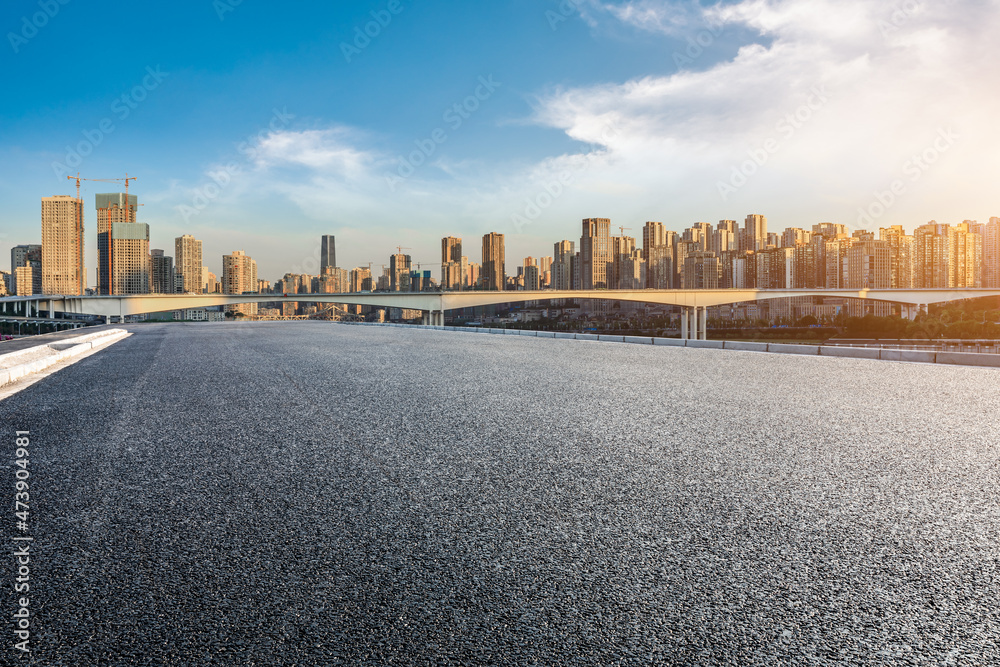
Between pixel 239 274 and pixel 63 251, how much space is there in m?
34.1

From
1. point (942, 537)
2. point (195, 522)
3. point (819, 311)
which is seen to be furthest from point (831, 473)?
point (819, 311)

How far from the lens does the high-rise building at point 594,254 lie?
12506cm

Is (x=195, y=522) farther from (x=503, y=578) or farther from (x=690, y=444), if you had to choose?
(x=690, y=444)

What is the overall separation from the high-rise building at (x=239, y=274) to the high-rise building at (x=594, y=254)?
7314 cm

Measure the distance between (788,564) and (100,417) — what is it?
8.02m

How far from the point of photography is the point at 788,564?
9.95 feet

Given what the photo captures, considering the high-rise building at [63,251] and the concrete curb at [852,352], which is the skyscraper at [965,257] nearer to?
the concrete curb at [852,352]

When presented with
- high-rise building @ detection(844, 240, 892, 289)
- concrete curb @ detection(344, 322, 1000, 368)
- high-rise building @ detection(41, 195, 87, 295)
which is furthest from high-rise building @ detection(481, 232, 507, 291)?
concrete curb @ detection(344, 322, 1000, 368)

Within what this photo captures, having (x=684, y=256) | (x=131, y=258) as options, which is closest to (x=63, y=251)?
(x=131, y=258)

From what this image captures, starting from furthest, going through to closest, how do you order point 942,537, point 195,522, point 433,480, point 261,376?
point 261,376 → point 433,480 → point 195,522 → point 942,537

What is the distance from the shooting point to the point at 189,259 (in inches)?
5217

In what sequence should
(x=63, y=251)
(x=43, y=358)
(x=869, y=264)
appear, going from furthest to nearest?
(x=63, y=251) → (x=869, y=264) → (x=43, y=358)

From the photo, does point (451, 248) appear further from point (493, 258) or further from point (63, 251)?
point (63, 251)

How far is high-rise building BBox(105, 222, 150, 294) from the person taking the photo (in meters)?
115
